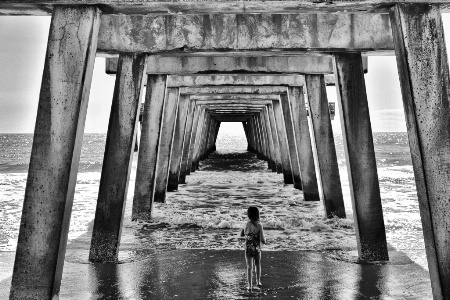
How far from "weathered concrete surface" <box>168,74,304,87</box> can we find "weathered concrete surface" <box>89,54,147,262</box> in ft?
19.4

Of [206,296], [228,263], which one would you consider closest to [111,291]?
[206,296]

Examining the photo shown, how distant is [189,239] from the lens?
32.5ft

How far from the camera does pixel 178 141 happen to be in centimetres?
1881

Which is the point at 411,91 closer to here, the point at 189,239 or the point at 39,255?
the point at 39,255

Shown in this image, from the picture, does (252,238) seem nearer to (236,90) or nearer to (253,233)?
(253,233)

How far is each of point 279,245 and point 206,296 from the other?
3.52m

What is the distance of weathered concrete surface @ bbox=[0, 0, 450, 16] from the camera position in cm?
522

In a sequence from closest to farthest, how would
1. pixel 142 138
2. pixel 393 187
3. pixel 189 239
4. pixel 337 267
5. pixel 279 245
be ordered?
pixel 337 267 → pixel 279 245 → pixel 189 239 → pixel 142 138 → pixel 393 187

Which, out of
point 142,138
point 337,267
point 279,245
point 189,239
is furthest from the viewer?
point 142,138

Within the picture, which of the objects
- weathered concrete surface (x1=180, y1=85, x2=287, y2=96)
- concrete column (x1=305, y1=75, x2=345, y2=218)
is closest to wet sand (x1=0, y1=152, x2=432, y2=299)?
concrete column (x1=305, y1=75, x2=345, y2=218)

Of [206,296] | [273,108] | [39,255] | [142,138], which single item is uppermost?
[273,108]

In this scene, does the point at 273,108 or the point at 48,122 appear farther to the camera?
the point at 273,108

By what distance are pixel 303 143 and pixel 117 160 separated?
26.6 feet

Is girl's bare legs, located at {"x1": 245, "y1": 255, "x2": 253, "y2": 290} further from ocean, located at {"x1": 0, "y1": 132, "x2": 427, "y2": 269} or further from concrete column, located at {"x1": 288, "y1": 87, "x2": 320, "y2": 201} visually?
concrete column, located at {"x1": 288, "y1": 87, "x2": 320, "y2": 201}
